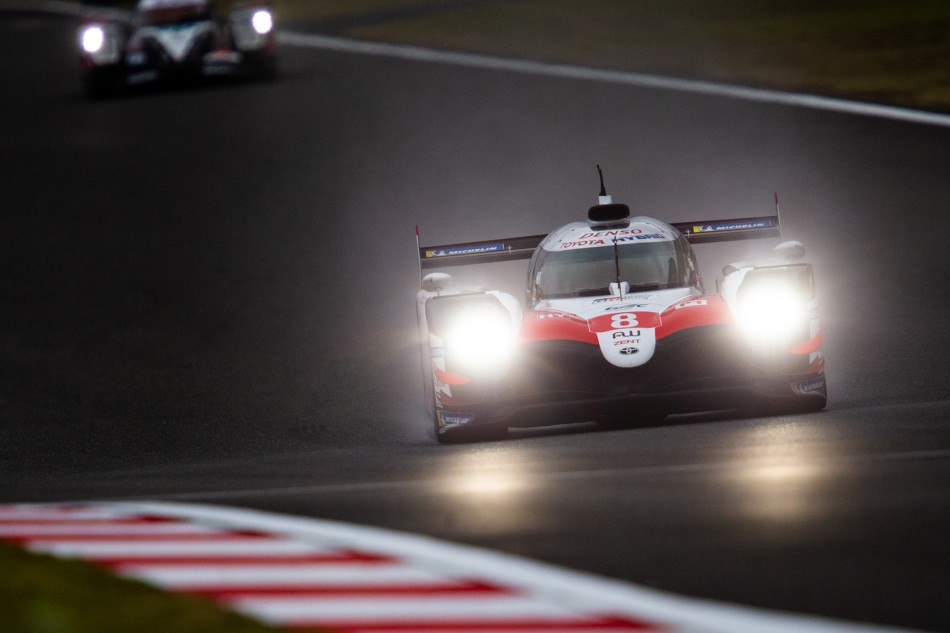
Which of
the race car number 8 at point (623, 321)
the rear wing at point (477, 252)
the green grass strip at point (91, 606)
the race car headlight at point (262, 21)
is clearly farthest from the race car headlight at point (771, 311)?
the race car headlight at point (262, 21)

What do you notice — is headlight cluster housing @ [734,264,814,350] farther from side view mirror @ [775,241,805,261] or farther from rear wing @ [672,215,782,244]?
rear wing @ [672,215,782,244]

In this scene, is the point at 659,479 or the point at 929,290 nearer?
the point at 659,479

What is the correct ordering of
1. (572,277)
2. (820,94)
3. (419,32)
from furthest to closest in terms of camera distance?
(419,32) → (820,94) → (572,277)

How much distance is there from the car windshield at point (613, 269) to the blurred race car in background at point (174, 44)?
11917 millimetres

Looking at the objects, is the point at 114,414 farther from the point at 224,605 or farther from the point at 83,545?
the point at 224,605

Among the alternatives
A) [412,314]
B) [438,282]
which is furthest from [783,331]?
[412,314]

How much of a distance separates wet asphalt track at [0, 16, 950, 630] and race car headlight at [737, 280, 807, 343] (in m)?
0.54

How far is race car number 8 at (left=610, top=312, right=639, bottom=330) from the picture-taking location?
8.79 m

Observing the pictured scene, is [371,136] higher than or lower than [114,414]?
higher

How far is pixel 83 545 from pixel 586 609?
1.95 meters

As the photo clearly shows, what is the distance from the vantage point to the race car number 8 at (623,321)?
28.8 ft

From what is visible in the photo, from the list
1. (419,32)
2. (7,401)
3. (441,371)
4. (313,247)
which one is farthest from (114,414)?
(419,32)

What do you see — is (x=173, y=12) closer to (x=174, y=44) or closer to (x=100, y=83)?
(x=174, y=44)

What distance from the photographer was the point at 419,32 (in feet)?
90.1
